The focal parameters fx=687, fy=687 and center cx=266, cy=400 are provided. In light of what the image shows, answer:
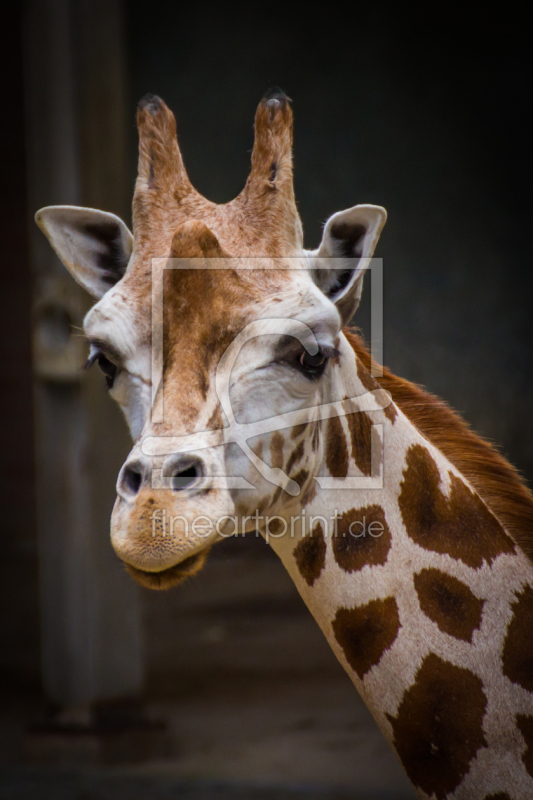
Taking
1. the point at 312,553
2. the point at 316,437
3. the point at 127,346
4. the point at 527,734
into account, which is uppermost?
the point at 127,346

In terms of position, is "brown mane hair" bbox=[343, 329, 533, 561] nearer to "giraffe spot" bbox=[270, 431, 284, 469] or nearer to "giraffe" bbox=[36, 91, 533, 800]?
"giraffe" bbox=[36, 91, 533, 800]

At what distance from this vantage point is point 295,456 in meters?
1.69

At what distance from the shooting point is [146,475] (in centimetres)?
136

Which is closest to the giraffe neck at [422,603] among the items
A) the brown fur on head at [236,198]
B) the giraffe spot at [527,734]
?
the giraffe spot at [527,734]

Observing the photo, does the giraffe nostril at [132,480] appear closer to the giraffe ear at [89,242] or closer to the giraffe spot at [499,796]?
the giraffe ear at [89,242]

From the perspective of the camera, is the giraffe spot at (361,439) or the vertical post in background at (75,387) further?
the vertical post in background at (75,387)

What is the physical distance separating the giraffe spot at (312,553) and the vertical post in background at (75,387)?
9.24ft

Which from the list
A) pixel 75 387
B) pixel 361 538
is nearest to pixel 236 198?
pixel 361 538

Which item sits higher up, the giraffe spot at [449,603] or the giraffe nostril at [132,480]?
the giraffe nostril at [132,480]

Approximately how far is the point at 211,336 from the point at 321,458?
46cm

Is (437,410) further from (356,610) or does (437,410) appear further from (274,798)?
(274,798)

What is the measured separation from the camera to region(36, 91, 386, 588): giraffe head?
54.4 inches

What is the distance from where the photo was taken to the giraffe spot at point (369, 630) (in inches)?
67.6

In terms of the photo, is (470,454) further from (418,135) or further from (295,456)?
(418,135)
